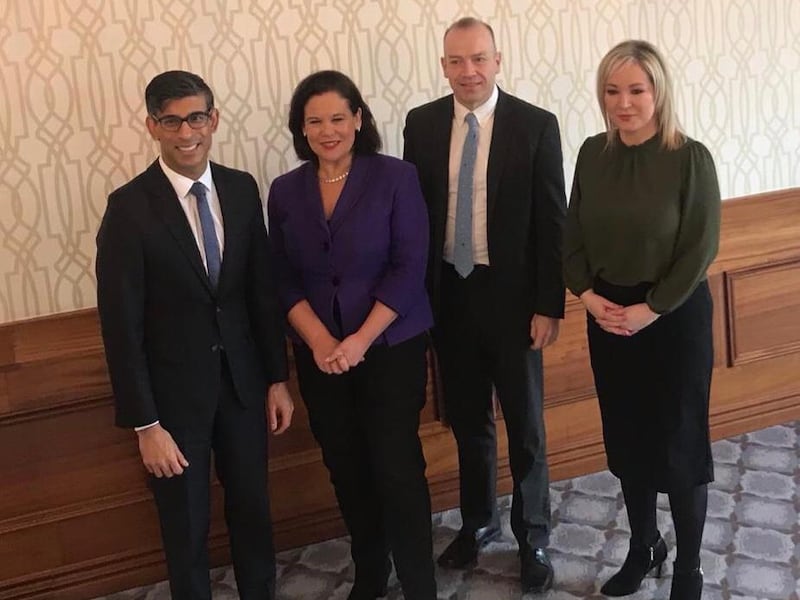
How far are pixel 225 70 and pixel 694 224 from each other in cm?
141

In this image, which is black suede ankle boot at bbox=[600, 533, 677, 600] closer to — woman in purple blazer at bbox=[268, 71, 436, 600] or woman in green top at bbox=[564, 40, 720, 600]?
woman in green top at bbox=[564, 40, 720, 600]

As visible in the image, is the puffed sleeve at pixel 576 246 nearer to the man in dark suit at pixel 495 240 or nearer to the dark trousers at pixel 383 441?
the man in dark suit at pixel 495 240

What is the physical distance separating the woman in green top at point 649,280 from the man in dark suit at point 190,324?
798 mm

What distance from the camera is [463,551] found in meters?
2.90

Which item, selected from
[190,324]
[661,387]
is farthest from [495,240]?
[190,324]

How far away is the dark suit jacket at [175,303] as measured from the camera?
2170 millimetres

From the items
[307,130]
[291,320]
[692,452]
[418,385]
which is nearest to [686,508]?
[692,452]

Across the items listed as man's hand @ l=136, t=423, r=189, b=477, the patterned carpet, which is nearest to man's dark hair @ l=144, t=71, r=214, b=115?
man's hand @ l=136, t=423, r=189, b=477

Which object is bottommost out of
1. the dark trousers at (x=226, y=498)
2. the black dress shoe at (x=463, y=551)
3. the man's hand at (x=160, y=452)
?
the black dress shoe at (x=463, y=551)

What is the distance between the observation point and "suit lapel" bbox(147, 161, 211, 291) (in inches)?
86.4

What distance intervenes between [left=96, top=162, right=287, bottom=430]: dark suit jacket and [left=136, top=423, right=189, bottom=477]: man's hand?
0.04 m

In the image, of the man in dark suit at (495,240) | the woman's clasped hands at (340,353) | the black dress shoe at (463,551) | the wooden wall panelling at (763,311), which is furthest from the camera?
the wooden wall panelling at (763,311)

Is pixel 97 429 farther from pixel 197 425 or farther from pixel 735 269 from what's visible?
pixel 735 269

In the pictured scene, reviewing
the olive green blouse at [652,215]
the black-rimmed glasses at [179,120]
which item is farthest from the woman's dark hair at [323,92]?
the olive green blouse at [652,215]
